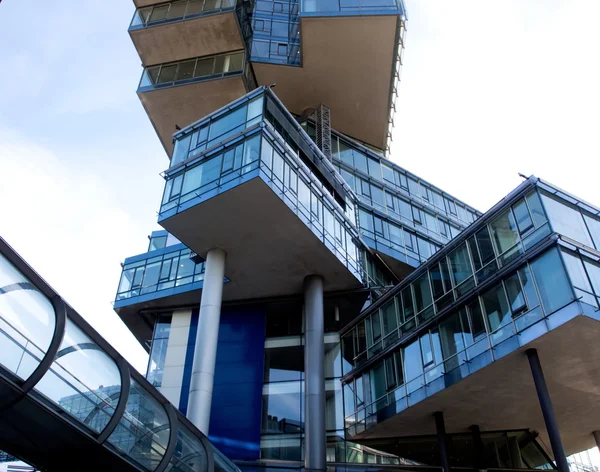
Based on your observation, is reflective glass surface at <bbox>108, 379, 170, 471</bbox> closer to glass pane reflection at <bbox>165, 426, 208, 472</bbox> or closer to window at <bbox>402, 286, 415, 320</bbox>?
glass pane reflection at <bbox>165, 426, 208, 472</bbox>

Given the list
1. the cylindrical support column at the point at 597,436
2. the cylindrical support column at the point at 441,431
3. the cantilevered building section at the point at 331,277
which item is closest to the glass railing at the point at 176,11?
the cantilevered building section at the point at 331,277

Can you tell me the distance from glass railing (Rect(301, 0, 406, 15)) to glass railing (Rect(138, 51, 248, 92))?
16.8ft

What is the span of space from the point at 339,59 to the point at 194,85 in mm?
8655

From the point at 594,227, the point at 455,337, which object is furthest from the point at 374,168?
the point at 594,227

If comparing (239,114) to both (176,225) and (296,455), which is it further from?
(296,455)

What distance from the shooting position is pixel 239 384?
25312 millimetres

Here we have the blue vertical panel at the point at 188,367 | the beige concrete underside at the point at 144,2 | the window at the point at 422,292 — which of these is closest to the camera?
the window at the point at 422,292

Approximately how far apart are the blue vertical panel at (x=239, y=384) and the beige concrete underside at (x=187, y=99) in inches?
545

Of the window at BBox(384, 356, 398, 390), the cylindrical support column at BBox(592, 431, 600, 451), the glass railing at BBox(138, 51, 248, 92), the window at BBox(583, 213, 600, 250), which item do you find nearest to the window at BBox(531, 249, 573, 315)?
the window at BBox(583, 213, 600, 250)

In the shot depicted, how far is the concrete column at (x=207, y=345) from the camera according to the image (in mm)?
20989

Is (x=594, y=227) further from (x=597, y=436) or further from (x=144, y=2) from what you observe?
(x=144, y=2)

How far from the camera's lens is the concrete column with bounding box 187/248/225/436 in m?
21.0

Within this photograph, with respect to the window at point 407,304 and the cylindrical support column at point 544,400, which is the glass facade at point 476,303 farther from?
the cylindrical support column at point 544,400

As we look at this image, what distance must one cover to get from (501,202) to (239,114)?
11.8 meters
